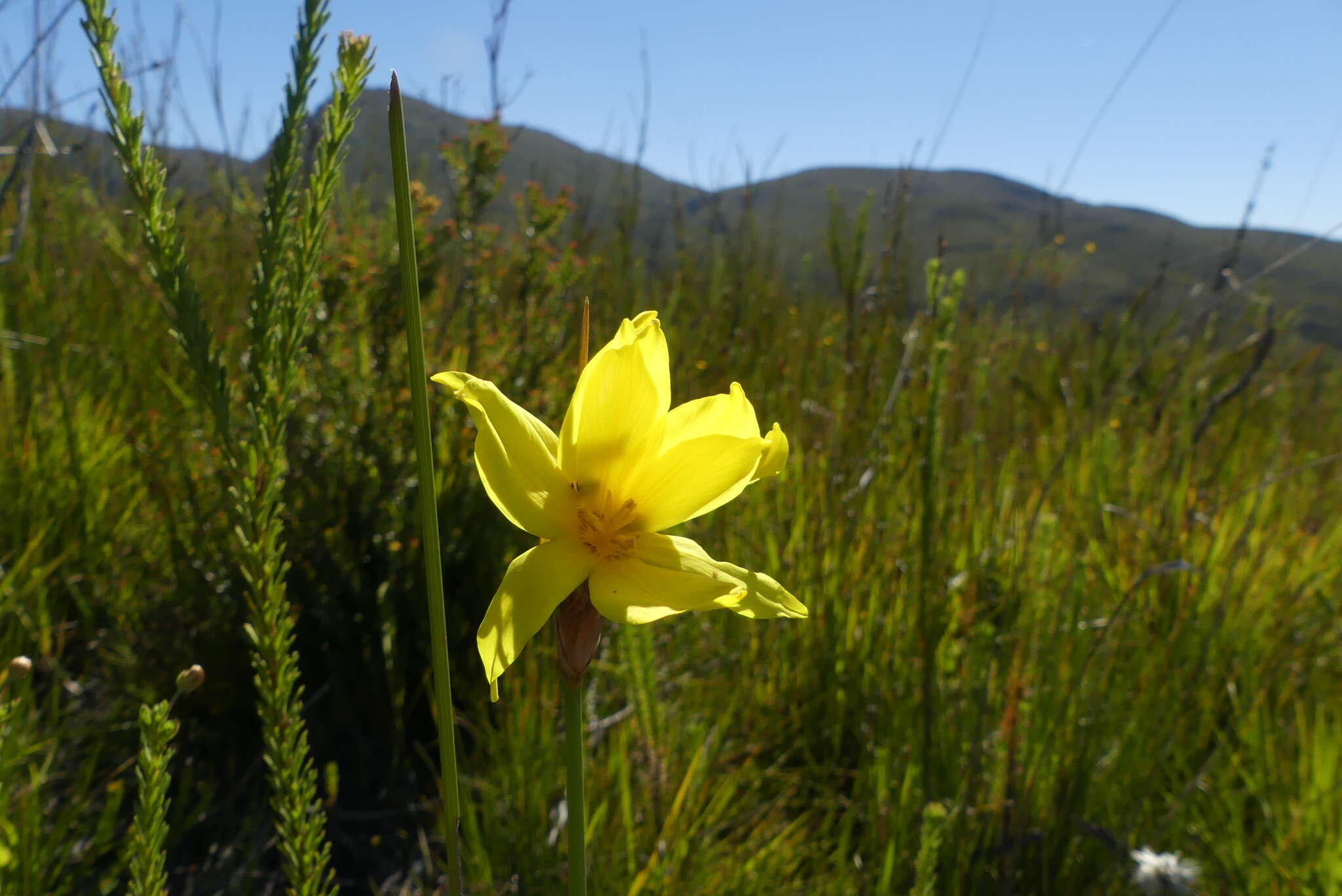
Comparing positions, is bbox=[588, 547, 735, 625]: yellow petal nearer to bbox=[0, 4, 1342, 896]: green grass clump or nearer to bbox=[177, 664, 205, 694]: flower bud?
bbox=[177, 664, 205, 694]: flower bud

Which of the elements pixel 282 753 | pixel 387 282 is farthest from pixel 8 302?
pixel 282 753

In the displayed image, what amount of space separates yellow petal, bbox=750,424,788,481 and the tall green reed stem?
13.4 inches

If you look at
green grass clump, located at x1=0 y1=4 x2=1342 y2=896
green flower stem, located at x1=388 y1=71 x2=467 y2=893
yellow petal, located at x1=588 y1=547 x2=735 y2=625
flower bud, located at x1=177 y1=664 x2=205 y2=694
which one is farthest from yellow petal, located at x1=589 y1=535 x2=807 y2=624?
green grass clump, located at x1=0 y1=4 x2=1342 y2=896

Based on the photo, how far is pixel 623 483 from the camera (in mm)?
642

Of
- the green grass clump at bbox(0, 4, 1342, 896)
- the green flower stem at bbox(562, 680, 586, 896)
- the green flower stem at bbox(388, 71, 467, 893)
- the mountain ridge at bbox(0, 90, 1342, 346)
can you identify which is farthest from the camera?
the mountain ridge at bbox(0, 90, 1342, 346)

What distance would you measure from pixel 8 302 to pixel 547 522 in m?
2.95

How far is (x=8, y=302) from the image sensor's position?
104 inches

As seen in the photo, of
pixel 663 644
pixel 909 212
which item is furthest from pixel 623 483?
pixel 909 212

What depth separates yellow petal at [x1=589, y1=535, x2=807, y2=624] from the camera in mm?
544

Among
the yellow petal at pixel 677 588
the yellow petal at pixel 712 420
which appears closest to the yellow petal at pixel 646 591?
the yellow petal at pixel 677 588

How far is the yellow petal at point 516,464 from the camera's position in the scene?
561 millimetres

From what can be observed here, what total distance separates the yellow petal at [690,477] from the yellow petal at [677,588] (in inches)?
1.4

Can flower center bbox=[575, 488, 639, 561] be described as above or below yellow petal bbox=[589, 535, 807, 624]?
above

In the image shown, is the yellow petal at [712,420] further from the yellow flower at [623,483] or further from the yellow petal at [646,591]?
the yellow petal at [646,591]
